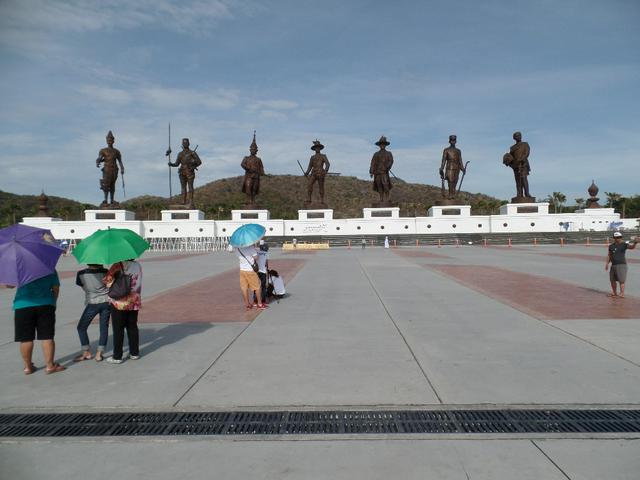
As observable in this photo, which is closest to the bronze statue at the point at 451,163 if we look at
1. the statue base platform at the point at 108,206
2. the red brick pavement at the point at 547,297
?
the red brick pavement at the point at 547,297

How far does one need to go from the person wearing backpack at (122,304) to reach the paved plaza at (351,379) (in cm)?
22

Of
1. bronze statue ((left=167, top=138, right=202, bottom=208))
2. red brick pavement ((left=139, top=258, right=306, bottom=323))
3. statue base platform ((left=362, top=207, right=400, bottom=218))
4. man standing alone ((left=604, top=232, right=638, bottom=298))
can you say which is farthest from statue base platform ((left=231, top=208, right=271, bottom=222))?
man standing alone ((left=604, top=232, right=638, bottom=298))

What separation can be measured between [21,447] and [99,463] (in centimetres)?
75

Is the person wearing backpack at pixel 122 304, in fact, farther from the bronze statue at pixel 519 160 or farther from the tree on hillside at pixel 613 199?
the tree on hillside at pixel 613 199

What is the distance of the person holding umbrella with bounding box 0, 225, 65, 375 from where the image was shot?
4.84 meters

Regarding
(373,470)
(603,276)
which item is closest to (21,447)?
(373,470)

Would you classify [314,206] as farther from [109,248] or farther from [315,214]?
[109,248]

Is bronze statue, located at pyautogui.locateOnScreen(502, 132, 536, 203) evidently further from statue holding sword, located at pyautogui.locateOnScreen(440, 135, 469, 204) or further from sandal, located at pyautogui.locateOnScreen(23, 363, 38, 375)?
sandal, located at pyautogui.locateOnScreen(23, 363, 38, 375)

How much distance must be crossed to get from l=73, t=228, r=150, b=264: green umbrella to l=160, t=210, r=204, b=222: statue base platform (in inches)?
1381

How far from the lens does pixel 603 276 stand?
13625 millimetres

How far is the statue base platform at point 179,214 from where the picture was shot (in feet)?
130

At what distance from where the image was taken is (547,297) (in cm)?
989

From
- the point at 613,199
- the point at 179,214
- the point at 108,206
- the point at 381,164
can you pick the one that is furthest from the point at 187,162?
the point at 613,199

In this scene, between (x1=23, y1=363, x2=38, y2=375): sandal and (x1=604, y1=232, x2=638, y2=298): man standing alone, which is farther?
(x1=604, y1=232, x2=638, y2=298): man standing alone
